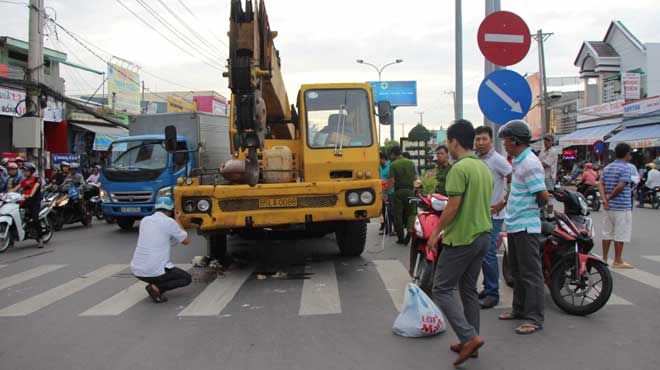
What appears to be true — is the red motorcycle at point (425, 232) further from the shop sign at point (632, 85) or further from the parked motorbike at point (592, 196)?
the shop sign at point (632, 85)

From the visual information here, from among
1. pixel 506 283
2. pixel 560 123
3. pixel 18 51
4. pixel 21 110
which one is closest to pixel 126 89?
pixel 18 51

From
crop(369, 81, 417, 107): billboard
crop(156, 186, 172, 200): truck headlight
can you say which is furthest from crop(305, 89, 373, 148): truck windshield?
crop(369, 81, 417, 107): billboard

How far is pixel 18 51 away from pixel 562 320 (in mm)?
27216

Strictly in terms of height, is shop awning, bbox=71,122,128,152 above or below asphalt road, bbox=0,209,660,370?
above

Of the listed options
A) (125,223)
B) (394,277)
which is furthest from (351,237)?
(125,223)

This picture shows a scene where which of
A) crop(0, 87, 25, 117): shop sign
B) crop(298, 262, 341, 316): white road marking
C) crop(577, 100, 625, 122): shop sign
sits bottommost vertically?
crop(298, 262, 341, 316): white road marking

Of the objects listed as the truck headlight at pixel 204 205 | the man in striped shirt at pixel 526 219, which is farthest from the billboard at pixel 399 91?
the man in striped shirt at pixel 526 219

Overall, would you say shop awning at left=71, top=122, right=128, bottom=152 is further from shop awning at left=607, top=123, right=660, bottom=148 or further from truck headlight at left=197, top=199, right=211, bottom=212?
shop awning at left=607, top=123, right=660, bottom=148

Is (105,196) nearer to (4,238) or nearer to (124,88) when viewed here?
(4,238)

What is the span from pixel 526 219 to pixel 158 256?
410 cm

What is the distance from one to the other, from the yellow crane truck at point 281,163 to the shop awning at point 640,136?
21.0m

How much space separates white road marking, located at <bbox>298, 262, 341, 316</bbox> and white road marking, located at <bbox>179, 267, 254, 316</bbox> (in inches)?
34.5

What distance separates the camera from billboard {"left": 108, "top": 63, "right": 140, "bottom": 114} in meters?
38.1

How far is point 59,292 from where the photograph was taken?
6.85m
